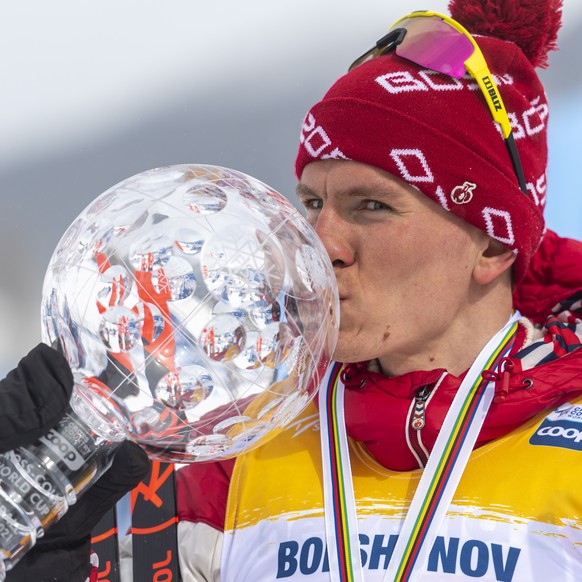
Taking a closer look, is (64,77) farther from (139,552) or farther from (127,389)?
(127,389)

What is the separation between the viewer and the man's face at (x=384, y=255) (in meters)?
1.73

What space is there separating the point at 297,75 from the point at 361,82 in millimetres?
934

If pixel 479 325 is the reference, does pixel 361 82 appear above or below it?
above

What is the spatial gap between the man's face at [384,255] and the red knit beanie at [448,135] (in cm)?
4

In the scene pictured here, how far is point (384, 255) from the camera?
1.75 m

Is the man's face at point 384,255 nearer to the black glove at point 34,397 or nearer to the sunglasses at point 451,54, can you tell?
the sunglasses at point 451,54

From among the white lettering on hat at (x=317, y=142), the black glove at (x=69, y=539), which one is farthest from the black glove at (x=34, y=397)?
the white lettering on hat at (x=317, y=142)

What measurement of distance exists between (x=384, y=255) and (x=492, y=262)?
0.28 metres

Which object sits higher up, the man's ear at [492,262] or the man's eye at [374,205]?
the man's eye at [374,205]

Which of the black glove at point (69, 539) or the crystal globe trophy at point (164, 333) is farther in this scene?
the black glove at point (69, 539)

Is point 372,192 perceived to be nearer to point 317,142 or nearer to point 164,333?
point 317,142

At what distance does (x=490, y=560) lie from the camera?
1.56m

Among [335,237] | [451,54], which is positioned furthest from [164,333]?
[451,54]

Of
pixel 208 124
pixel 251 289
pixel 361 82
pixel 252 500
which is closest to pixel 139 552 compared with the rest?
pixel 252 500
